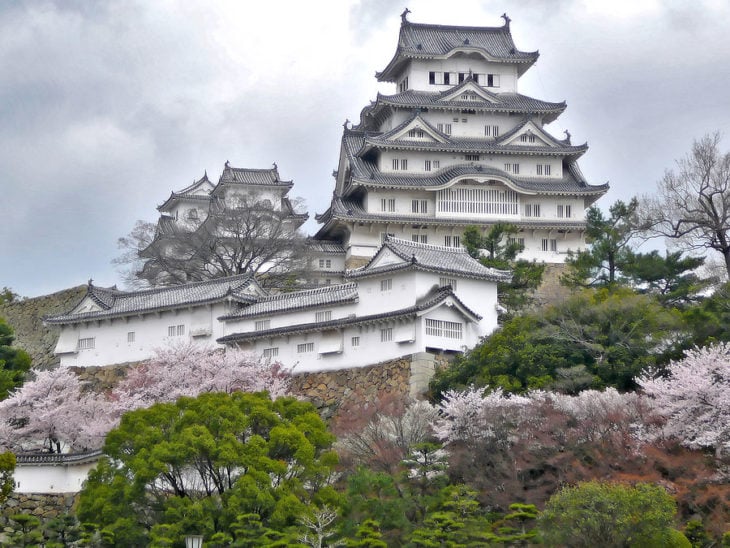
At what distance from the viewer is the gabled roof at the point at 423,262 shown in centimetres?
4134

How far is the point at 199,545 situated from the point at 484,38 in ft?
143

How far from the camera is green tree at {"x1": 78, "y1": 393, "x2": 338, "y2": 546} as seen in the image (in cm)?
2916

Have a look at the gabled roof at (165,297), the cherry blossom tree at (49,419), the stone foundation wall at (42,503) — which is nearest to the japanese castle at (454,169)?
the gabled roof at (165,297)

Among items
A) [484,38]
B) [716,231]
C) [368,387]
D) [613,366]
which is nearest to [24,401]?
[368,387]

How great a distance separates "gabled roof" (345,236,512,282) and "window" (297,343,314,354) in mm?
2718

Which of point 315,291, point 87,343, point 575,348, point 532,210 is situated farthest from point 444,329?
point 532,210

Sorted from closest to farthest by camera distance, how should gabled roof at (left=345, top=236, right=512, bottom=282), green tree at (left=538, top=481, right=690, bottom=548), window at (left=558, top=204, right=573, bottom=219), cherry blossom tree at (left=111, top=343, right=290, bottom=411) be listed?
green tree at (left=538, top=481, right=690, bottom=548) < cherry blossom tree at (left=111, top=343, right=290, bottom=411) < gabled roof at (left=345, top=236, right=512, bottom=282) < window at (left=558, top=204, right=573, bottom=219)

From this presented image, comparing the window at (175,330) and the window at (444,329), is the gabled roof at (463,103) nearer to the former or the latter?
the window at (175,330)

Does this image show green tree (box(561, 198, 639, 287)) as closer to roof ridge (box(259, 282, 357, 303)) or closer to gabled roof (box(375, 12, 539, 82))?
roof ridge (box(259, 282, 357, 303))

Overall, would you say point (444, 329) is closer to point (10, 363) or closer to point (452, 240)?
point (452, 240)

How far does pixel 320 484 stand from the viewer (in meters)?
30.3

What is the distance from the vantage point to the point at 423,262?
41.7 metres

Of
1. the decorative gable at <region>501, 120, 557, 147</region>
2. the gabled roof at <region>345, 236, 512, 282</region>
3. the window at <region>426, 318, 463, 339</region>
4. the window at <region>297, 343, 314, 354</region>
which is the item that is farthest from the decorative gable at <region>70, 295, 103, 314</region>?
the decorative gable at <region>501, 120, 557, 147</region>

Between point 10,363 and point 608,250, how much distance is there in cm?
2346
